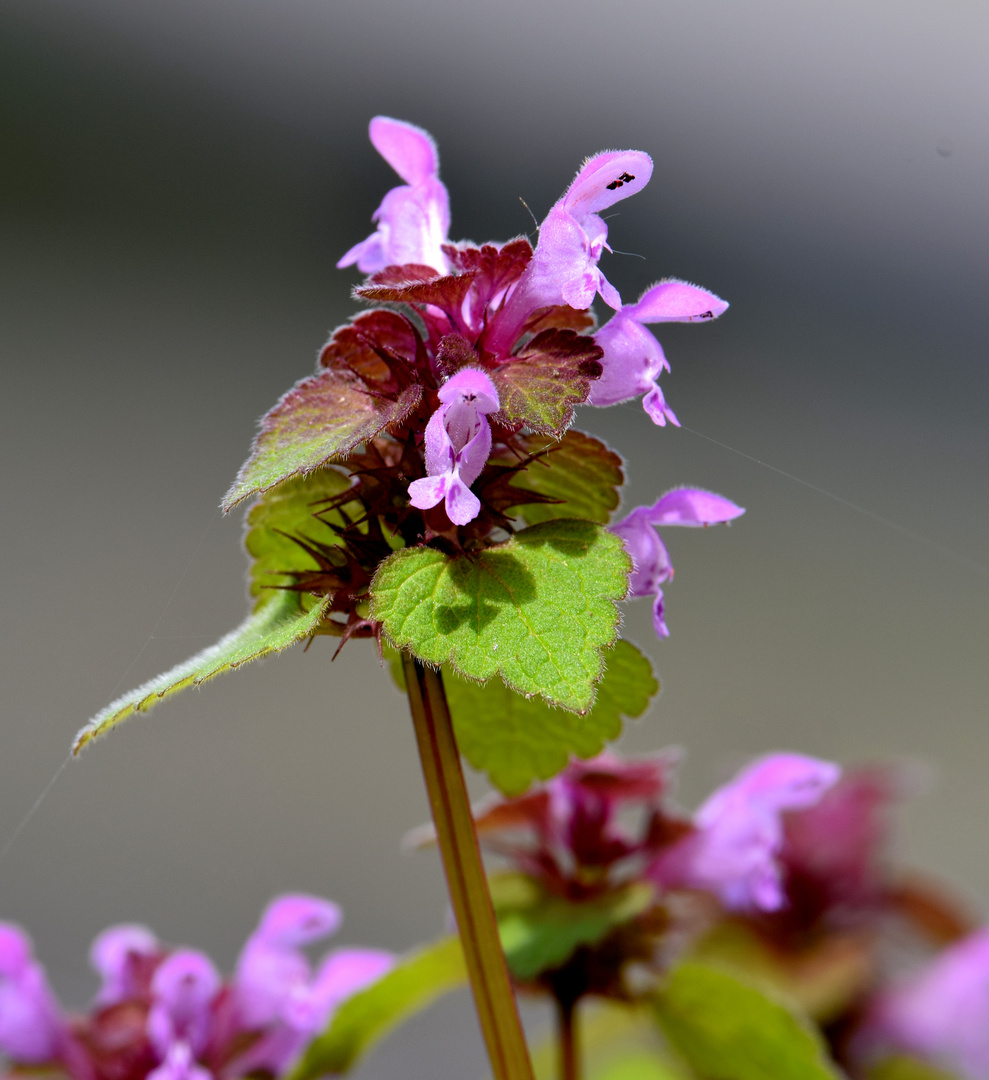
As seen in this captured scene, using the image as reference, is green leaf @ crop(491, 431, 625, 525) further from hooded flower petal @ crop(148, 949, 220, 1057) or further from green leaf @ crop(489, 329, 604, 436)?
hooded flower petal @ crop(148, 949, 220, 1057)

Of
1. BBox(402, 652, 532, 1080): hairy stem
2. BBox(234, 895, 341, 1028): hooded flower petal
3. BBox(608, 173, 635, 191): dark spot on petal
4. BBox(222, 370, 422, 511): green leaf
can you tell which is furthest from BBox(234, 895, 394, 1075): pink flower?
BBox(608, 173, 635, 191): dark spot on petal

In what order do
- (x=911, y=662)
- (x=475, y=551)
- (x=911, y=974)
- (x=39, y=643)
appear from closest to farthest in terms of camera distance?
(x=475, y=551), (x=911, y=974), (x=39, y=643), (x=911, y=662)

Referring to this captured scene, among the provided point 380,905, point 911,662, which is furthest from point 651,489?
point 380,905

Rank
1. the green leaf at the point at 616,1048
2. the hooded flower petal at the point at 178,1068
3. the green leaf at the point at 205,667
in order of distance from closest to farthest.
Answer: the green leaf at the point at 205,667 < the hooded flower petal at the point at 178,1068 < the green leaf at the point at 616,1048

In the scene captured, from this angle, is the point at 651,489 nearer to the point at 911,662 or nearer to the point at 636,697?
the point at 911,662

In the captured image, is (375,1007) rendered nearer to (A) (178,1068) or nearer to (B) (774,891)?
(A) (178,1068)

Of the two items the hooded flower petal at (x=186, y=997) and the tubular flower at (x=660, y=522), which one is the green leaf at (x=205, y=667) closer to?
the tubular flower at (x=660, y=522)

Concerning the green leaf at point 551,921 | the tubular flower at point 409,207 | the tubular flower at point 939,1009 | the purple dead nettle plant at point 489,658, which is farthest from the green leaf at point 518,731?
the tubular flower at point 939,1009
